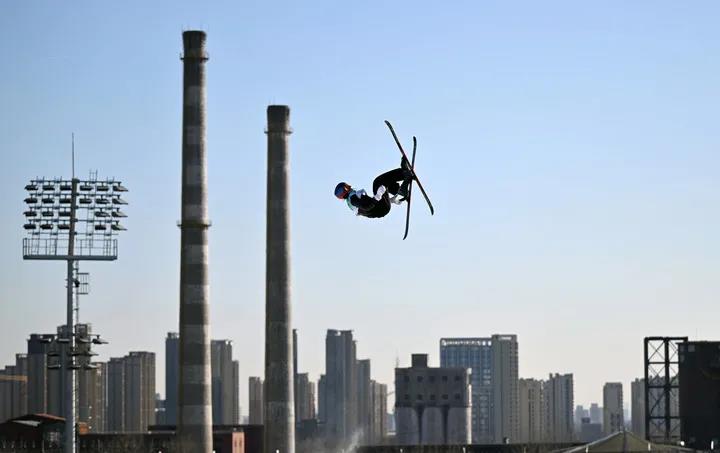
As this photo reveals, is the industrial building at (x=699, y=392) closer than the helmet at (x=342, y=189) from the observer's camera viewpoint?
No

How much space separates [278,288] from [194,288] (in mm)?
9439

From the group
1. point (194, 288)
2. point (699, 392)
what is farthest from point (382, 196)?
point (699, 392)

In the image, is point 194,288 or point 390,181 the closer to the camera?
point 390,181

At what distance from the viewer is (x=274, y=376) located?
354 feet

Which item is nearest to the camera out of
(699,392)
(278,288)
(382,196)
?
(382,196)

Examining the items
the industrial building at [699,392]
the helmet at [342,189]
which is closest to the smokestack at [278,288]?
the industrial building at [699,392]

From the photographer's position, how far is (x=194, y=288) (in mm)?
98375

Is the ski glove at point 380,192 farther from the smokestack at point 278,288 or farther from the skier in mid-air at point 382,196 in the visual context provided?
the smokestack at point 278,288

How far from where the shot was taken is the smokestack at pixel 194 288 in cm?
9825

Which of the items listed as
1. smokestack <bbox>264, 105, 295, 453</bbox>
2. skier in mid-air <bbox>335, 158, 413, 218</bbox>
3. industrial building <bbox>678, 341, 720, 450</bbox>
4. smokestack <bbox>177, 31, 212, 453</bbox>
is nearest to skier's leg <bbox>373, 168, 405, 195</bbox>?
skier in mid-air <bbox>335, 158, 413, 218</bbox>

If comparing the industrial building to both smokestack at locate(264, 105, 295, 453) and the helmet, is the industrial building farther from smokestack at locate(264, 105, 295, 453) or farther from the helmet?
the helmet

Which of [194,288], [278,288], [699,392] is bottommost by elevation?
[699,392]

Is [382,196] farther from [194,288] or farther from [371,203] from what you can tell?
[194,288]

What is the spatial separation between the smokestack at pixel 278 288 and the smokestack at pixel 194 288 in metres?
8.48
